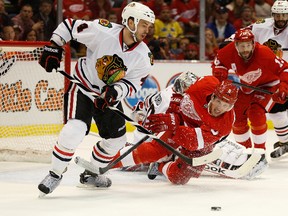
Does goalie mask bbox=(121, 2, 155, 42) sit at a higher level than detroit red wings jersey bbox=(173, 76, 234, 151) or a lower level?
higher

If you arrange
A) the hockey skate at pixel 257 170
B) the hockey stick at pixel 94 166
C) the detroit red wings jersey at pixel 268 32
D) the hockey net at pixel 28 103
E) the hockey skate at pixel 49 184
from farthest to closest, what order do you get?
1. the detroit red wings jersey at pixel 268 32
2. the hockey net at pixel 28 103
3. the hockey skate at pixel 257 170
4. the hockey stick at pixel 94 166
5. the hockey skate at pixel 49 184

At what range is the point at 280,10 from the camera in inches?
254

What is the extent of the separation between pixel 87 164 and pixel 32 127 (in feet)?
5.89

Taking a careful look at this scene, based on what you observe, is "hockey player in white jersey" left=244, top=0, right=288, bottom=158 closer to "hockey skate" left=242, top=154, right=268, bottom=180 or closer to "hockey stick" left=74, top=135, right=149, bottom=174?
"hockey skate" left=242, top=154, right=268, bottom=180

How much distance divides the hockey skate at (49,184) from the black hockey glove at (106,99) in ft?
1.40

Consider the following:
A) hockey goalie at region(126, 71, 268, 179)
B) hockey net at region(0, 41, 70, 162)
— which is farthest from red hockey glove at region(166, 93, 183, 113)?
hockey net at region(0, 41, 70, 162)

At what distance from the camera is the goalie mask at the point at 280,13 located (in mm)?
6425

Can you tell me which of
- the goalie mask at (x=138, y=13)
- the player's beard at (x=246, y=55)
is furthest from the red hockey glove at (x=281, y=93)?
the goalie mask at (x=138, y=13)

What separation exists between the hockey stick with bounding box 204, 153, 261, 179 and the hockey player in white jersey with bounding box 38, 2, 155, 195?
0.78m

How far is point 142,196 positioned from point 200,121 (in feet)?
2.23

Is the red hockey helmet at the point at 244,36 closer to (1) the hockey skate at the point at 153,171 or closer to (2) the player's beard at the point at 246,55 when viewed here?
(2) the player's beard at the point at 246,55

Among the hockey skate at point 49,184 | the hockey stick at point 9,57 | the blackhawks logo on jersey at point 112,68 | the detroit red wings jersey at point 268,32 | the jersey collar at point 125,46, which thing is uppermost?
the jersey collar at point 125,46

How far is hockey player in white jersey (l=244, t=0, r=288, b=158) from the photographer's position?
627 cm

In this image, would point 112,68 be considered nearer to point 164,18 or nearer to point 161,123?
point 161,123
